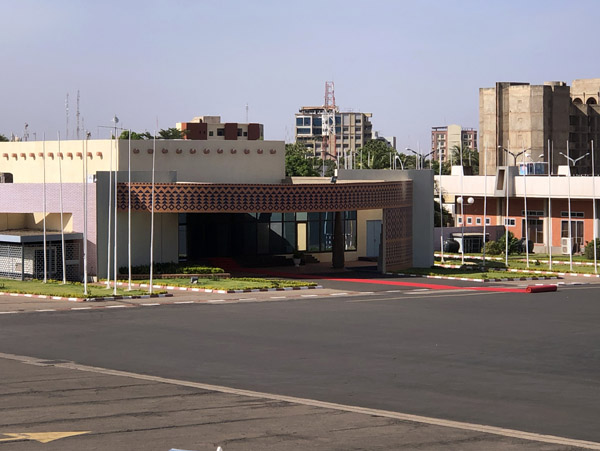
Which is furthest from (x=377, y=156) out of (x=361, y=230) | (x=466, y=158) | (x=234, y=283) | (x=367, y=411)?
(x=367, y=411)

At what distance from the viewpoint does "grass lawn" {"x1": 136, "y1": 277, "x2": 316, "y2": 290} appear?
169 feet

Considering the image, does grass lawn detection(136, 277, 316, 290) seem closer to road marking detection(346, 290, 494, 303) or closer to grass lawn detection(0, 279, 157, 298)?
grass lawn detection(0, 279, 157, 298)

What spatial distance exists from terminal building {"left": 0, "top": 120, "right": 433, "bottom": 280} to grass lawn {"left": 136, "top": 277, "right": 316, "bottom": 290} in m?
3.70

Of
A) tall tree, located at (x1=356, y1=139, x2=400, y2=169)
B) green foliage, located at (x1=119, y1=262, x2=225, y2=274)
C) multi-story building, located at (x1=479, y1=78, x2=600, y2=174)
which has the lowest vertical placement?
green foliage, located at (x1=119, y1=262, x2=225, y2=274)

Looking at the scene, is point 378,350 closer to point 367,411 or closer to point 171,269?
point 367,411

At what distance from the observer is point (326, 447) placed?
18922 millimetres

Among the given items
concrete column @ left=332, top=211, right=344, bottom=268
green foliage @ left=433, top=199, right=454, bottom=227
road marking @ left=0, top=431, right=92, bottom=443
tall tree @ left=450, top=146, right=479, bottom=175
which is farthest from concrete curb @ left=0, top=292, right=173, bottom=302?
tall tree @ left=450, top=146, right=479, bottom=175

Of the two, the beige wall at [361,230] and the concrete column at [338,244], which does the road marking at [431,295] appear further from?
the beige wall at [361,230]

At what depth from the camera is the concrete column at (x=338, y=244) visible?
2507 inches

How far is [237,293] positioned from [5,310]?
12.3m

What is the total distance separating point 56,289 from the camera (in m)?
49.4

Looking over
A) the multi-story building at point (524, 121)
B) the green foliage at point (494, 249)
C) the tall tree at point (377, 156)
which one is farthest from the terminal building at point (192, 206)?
the multi-story building at point (524, 121)

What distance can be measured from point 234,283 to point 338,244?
1224 cm

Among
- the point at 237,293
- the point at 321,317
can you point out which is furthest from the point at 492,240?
the point at 321,317
